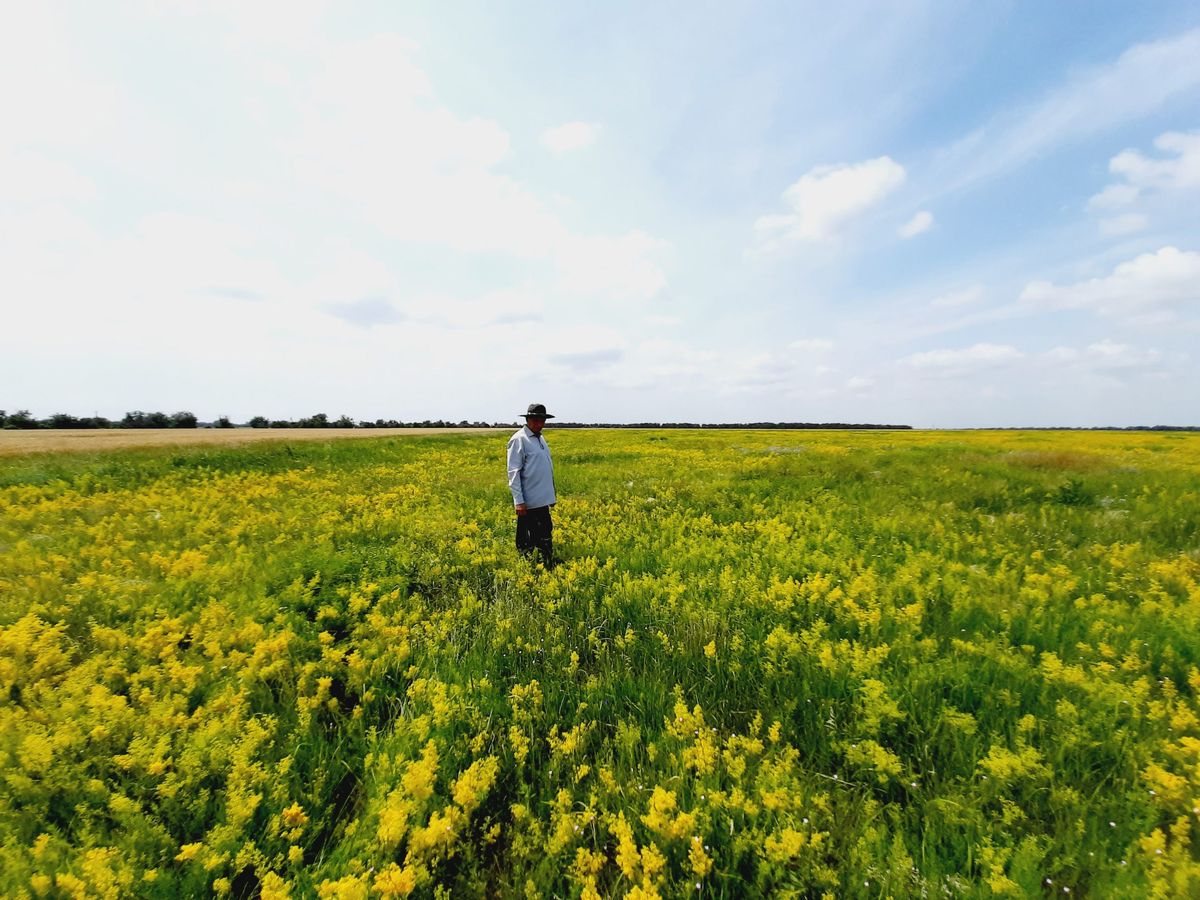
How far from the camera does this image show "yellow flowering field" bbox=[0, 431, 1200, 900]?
7.97ft

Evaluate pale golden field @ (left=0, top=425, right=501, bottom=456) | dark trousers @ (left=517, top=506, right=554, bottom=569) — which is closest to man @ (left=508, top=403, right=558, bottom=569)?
dark trousers @ (left=517, top=506, right=554, bottom=569)

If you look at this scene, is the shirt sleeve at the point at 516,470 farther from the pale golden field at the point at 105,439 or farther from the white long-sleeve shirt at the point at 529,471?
the pale golden field at the point at 105,439

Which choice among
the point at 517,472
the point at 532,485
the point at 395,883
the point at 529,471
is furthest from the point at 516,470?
the point at 395,883

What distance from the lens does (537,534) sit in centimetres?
724

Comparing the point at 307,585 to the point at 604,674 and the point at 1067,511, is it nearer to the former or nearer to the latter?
the point at 604,674

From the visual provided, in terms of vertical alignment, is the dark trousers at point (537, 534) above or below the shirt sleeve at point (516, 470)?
below

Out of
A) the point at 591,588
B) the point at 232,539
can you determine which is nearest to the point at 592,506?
the point at 591,588

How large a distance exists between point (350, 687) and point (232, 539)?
5.01 m

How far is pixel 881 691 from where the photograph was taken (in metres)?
3.47

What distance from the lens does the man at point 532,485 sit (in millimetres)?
6859

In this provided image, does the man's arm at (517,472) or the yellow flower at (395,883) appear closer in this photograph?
the yellow flower at (395,883)

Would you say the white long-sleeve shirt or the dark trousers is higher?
the white long-sleeve shirt

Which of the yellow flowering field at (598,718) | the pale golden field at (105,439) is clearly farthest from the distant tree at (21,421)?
the yellow flowering field at (598,718)

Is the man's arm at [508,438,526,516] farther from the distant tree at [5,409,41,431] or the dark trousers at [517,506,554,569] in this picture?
the distant tree at [5,409,41,431]
